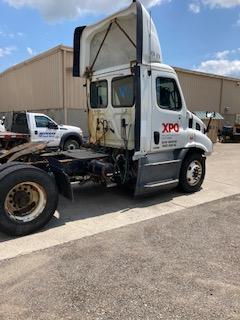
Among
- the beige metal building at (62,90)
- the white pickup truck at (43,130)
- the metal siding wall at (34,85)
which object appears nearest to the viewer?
the white pickup truck at (43,130)

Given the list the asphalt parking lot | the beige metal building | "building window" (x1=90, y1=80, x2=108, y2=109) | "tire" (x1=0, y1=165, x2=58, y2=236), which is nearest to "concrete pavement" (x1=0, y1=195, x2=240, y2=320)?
the asphalt parking lot

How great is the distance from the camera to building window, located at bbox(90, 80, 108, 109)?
7.77m

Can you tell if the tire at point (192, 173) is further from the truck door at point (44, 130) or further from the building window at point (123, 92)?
the truck door at point (44, 130)

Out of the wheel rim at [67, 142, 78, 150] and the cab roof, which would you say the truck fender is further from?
the cab roof

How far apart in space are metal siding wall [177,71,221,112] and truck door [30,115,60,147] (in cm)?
1356

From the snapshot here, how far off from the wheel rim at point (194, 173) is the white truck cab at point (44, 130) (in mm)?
7681

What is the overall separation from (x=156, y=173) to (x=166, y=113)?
1262mm

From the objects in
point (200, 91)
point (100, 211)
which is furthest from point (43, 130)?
point (200, 91)

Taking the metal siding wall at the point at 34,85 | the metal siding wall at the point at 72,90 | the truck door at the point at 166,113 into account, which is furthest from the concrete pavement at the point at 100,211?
the metal siding wall at the point at 34,85

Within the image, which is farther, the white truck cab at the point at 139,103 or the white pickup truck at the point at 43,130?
the white pickup truck at the point at 43,130

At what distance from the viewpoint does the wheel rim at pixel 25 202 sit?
17.5 feet

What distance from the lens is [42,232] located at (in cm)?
553

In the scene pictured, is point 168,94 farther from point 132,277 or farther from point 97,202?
point 132,277

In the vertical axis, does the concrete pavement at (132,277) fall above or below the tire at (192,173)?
below
